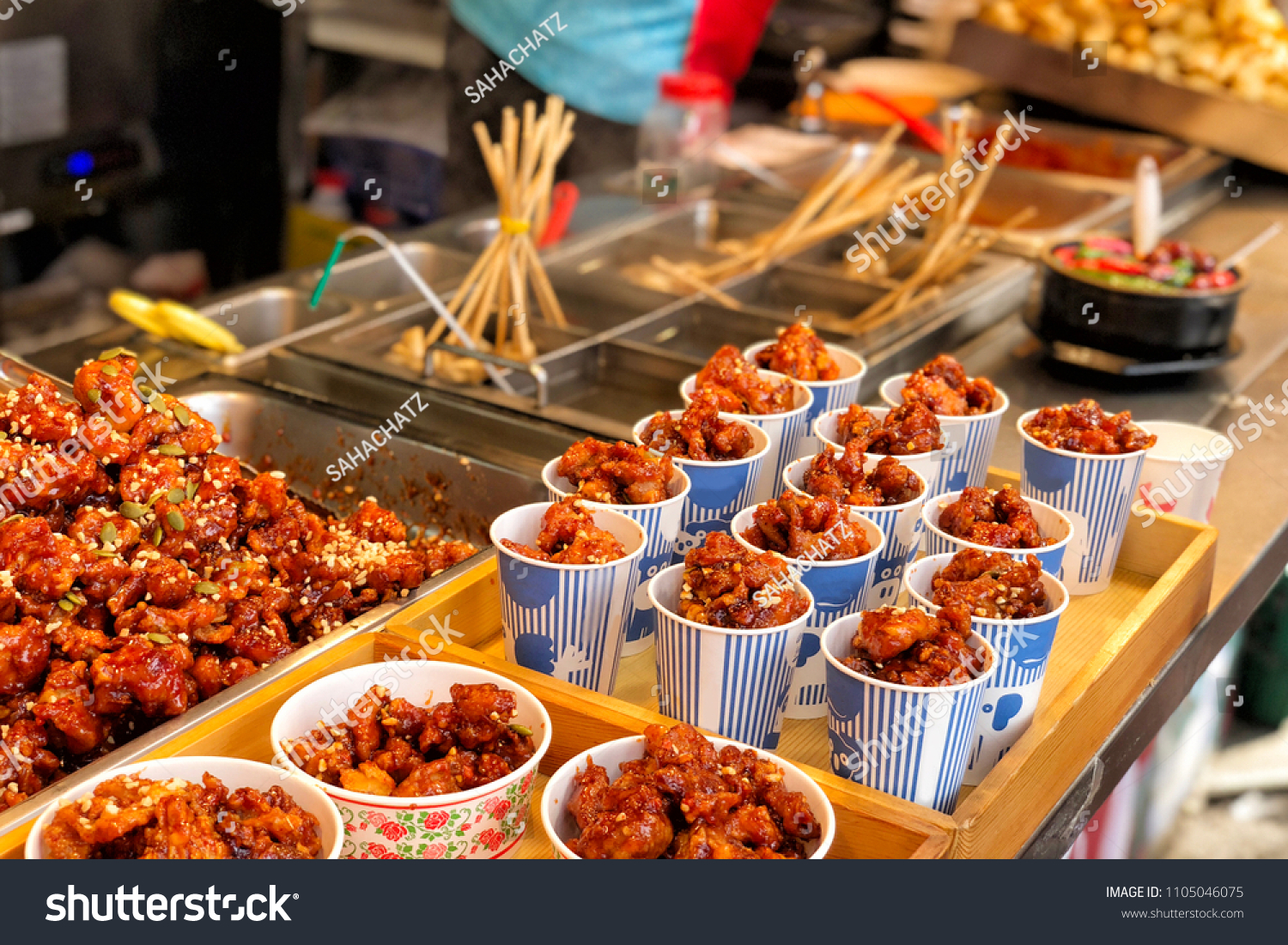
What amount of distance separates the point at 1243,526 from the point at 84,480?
1.96 meters

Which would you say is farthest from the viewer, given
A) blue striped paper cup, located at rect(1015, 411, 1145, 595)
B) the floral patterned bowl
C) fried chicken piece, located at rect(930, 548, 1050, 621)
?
blue striped paper cup, located at rect(1015, 411, 1145, 595)

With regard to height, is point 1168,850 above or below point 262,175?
below

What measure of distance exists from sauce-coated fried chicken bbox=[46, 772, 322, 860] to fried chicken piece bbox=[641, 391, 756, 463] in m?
0.79

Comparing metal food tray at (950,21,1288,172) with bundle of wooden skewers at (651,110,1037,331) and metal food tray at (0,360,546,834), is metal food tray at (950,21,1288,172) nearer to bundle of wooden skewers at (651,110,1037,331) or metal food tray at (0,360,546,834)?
bundle of wooden skewers at (651,110,1037,331)

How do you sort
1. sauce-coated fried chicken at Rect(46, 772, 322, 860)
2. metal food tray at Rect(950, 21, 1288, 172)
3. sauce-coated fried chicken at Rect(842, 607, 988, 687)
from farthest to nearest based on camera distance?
metal food tray at Rect(950, 21, 1288, 172), sauce-coated fried chicken at Rect(842, 607, 988, 687), sauce-coated fried chicken at Rect(46, 772, 322, 860)

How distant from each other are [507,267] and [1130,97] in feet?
10.3

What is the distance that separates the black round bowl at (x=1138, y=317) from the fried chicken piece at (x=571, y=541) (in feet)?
5.62

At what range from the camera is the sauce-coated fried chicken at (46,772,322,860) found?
114cm

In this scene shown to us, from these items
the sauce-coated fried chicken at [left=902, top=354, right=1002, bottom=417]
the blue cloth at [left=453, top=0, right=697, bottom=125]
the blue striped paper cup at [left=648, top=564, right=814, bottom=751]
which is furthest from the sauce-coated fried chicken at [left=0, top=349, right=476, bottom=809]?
the blue cloth at [left=453, top=0, right=697, bottom=125]

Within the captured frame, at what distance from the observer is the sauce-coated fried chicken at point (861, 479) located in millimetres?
1729

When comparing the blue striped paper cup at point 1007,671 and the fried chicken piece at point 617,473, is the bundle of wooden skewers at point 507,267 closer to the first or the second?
the fried chicken piece at point 617,473

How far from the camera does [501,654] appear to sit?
177cm
